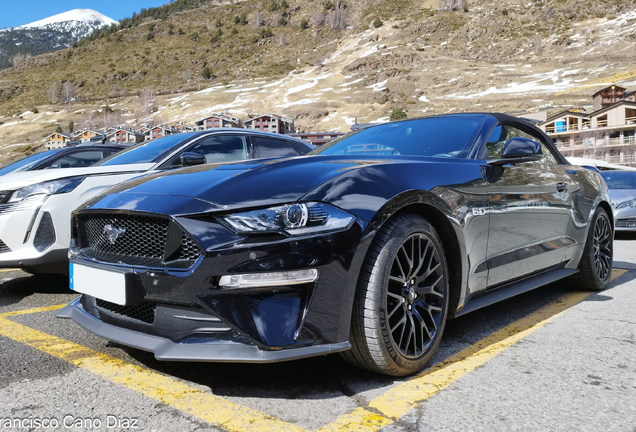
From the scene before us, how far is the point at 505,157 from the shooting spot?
2922 mm

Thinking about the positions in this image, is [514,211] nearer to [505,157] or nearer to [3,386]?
[505,157]

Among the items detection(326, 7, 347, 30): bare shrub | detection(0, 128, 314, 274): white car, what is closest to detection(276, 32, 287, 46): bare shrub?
detection(326, 7, 347, 30): bare shrub

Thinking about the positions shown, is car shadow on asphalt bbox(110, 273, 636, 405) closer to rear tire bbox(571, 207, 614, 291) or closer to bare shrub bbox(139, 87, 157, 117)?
rear tire bbox(571, 207, 614, 291)

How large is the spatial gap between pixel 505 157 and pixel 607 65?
10968 centimetres

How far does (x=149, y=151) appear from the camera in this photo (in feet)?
16.3

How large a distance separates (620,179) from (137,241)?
35.1ft

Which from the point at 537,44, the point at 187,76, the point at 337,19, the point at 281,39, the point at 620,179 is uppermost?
the point at 337,19

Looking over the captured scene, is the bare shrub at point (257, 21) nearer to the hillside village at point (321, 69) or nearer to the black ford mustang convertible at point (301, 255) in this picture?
the hillside village at point (321, 69)

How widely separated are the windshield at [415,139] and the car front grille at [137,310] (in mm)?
1548

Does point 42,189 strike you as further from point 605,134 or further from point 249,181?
point 605,134

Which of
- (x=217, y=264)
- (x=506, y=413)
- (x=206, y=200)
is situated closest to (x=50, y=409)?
(x=217, y=264)

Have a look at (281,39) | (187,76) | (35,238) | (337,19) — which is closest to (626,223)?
(35,238)

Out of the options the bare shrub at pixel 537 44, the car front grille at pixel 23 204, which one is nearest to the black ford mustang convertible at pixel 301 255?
the car front grille at pixel 23 204

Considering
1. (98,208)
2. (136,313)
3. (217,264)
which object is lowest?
(136,313)
